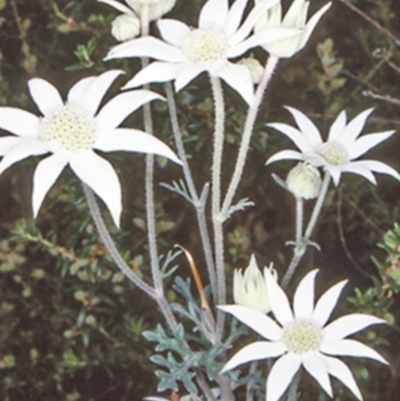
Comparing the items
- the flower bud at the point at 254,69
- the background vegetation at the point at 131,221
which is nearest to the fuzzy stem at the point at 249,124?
the flower bud at the point at 254,69

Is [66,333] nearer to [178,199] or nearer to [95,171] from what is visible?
[178,199]

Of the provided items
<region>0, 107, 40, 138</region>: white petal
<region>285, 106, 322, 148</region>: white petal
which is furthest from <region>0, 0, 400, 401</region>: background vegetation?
<region>0, 107, 40, 138</region>: white petal

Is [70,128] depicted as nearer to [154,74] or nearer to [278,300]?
[154,74]

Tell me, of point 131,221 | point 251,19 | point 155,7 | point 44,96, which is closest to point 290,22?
point 251,19

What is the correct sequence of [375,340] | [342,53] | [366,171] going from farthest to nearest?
[342,53] < [375,340] < [366,171]

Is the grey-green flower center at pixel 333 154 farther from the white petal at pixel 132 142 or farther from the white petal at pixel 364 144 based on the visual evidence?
the white petal at pixel 132 142

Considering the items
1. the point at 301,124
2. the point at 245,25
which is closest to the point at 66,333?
the point at 301,124
